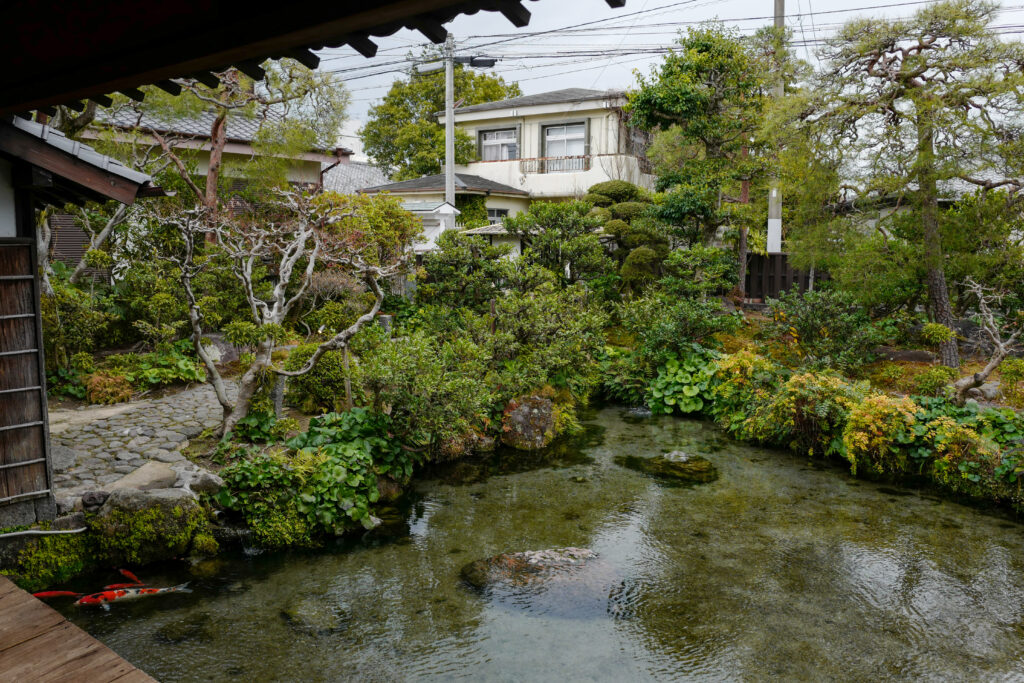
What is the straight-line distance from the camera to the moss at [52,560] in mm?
6352

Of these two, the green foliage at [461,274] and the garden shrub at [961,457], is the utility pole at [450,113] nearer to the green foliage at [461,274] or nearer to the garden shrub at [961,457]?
Result: the green foliage at [461,274]

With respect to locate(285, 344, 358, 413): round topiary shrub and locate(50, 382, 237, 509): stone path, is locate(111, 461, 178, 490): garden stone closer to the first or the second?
locate(50, 382, 237, 509): stone path

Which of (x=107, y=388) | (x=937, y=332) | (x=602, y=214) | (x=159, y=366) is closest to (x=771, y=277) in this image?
(x=602, y=214)

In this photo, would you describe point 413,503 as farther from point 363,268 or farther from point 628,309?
point 628,309

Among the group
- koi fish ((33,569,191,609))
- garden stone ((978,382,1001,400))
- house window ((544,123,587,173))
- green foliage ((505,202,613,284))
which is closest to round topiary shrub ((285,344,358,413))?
koi fish ((33,569,191,609))

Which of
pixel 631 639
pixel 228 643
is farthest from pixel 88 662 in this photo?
pixel 631 639

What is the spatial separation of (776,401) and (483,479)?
204 inches

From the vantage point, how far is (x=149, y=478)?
24.9 ft

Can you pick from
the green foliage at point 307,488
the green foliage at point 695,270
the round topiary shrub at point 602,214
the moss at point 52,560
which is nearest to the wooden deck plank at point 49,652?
the moss at point 52,560

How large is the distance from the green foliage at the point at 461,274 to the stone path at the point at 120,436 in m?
4.38

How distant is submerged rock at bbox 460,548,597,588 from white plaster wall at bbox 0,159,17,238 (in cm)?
550

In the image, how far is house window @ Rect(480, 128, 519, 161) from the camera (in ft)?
91.1

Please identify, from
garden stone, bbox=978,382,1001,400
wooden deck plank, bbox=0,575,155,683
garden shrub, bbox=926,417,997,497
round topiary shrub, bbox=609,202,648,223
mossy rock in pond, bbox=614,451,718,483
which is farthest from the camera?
round topiary shrub, bbox=609,202,648,223

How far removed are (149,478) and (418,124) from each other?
957 inches
